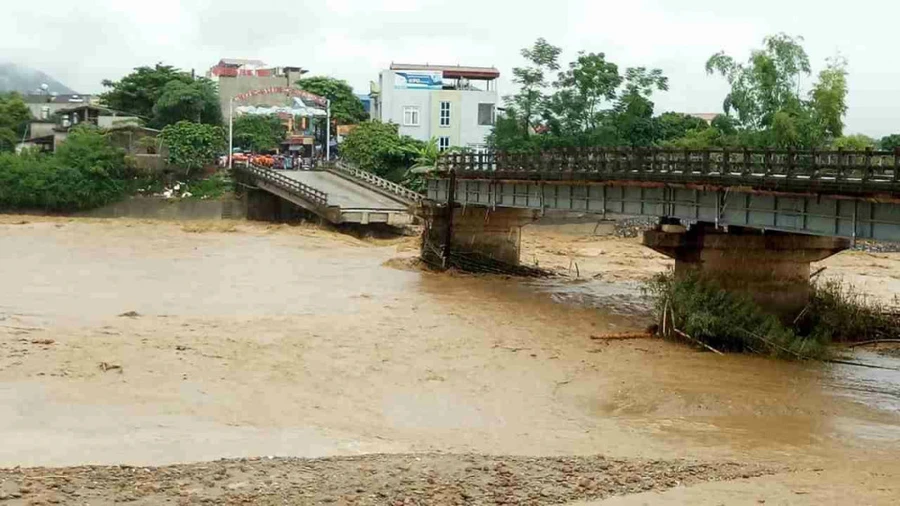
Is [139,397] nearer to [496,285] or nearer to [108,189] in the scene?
[496,285]

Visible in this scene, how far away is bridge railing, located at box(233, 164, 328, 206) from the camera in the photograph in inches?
2608

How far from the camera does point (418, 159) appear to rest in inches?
3282

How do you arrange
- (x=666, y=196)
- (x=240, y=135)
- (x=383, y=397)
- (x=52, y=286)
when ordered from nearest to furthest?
(x=383, y=397)
(x=666, y=196)
(x=52, y=286)
(x=240, y=135)

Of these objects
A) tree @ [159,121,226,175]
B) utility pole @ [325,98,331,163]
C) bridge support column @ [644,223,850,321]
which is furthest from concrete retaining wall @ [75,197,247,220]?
bridge support column @ [644,223,850,321]

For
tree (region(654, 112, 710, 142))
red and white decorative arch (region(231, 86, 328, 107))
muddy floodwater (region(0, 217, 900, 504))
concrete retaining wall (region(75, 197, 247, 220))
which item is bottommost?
muddy floodwater (region(0, 217, 900, 504))

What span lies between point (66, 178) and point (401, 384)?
2417 inches

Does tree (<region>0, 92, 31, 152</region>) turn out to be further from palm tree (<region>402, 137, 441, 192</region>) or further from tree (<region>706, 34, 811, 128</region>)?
tree (<region>706, 34, 811, 128</region>)

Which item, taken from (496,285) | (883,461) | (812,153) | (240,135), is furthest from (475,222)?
(240,135)

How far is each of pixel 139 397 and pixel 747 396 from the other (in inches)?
496

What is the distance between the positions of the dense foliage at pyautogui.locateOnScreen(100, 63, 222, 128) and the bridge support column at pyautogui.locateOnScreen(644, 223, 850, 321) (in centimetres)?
6747

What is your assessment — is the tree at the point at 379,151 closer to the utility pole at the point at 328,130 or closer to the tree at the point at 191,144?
the utility pole at the point at 328,130

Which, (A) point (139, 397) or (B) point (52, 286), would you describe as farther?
(B) point (52, 286)

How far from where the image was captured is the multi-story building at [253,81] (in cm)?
9750

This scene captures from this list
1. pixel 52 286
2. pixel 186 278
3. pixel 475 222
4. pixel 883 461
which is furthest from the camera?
pixel 475 222
